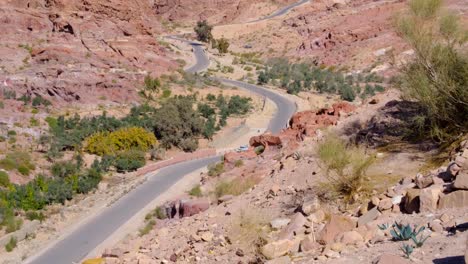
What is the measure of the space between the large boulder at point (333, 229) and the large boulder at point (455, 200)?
55.5 inches

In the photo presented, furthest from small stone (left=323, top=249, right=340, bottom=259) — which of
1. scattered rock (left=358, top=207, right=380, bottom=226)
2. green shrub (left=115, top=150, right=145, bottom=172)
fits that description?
green shrub (left=115, top=150, right=145, bottom=172)

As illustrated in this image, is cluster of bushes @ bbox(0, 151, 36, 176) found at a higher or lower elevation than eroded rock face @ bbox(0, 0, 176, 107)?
lower

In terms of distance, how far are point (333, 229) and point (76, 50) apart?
35245 millimetres

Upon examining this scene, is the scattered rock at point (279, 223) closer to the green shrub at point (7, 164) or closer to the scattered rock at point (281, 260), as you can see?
the scattered rock at point (281, 260)

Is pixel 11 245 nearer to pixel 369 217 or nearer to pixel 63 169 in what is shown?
pixel 63 169

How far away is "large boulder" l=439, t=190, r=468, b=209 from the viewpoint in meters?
7.82

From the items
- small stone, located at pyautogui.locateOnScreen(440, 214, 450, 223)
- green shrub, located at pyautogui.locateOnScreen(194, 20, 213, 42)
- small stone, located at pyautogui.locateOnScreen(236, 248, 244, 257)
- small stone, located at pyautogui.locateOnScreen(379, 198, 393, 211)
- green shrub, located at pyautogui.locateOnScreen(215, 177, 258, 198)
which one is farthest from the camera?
green shrub, located at pyautogui.locateOnScreen(194, 20, 213, 42)

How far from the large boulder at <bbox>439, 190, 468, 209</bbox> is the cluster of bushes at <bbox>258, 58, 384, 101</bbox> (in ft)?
115

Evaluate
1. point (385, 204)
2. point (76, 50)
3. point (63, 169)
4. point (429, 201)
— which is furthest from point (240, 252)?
point (76, 50)

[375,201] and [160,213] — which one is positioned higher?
[375,201]

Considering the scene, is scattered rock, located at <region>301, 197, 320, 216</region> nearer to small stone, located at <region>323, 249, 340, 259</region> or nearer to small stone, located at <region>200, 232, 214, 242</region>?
small stone, located at <region>200, 232, 214, 242</region>

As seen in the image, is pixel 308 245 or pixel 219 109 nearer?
pixel 308 245

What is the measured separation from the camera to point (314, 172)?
12.7 meters

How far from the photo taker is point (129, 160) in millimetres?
25672
